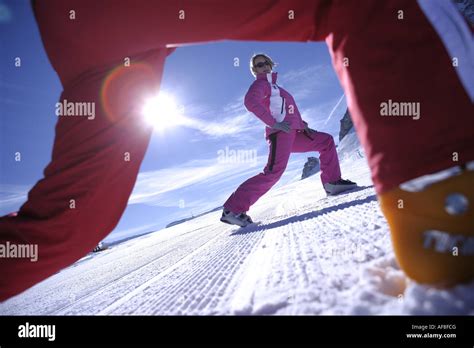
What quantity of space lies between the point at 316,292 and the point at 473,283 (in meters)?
0.31

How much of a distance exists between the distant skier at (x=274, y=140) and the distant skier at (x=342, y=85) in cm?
158

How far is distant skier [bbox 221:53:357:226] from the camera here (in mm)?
2528

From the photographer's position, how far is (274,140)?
257 centimetres

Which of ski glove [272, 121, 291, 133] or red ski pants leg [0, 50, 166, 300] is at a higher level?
ski glove [272, 121, 291, 133]

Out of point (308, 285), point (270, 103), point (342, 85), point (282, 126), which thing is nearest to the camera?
point (308, 285)

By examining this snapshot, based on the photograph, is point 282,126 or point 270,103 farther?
point 270,103

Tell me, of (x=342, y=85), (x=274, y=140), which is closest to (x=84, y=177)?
(x=342, y=85)

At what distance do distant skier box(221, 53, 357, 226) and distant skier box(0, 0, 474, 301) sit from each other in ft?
5.17

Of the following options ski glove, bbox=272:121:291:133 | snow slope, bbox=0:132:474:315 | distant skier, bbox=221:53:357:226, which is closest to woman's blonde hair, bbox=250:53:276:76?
distant skier, bbox=221:53:357:226

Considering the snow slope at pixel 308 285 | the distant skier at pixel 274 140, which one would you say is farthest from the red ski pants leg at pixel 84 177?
the distant skier at pixel 274 140

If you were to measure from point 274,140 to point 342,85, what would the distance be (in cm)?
174

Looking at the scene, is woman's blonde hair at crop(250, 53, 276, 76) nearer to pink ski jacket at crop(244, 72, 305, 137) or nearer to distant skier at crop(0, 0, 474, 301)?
pink ski jacket at crop(244, 72, 305, 137)

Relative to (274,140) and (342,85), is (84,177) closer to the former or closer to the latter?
(342,85)
